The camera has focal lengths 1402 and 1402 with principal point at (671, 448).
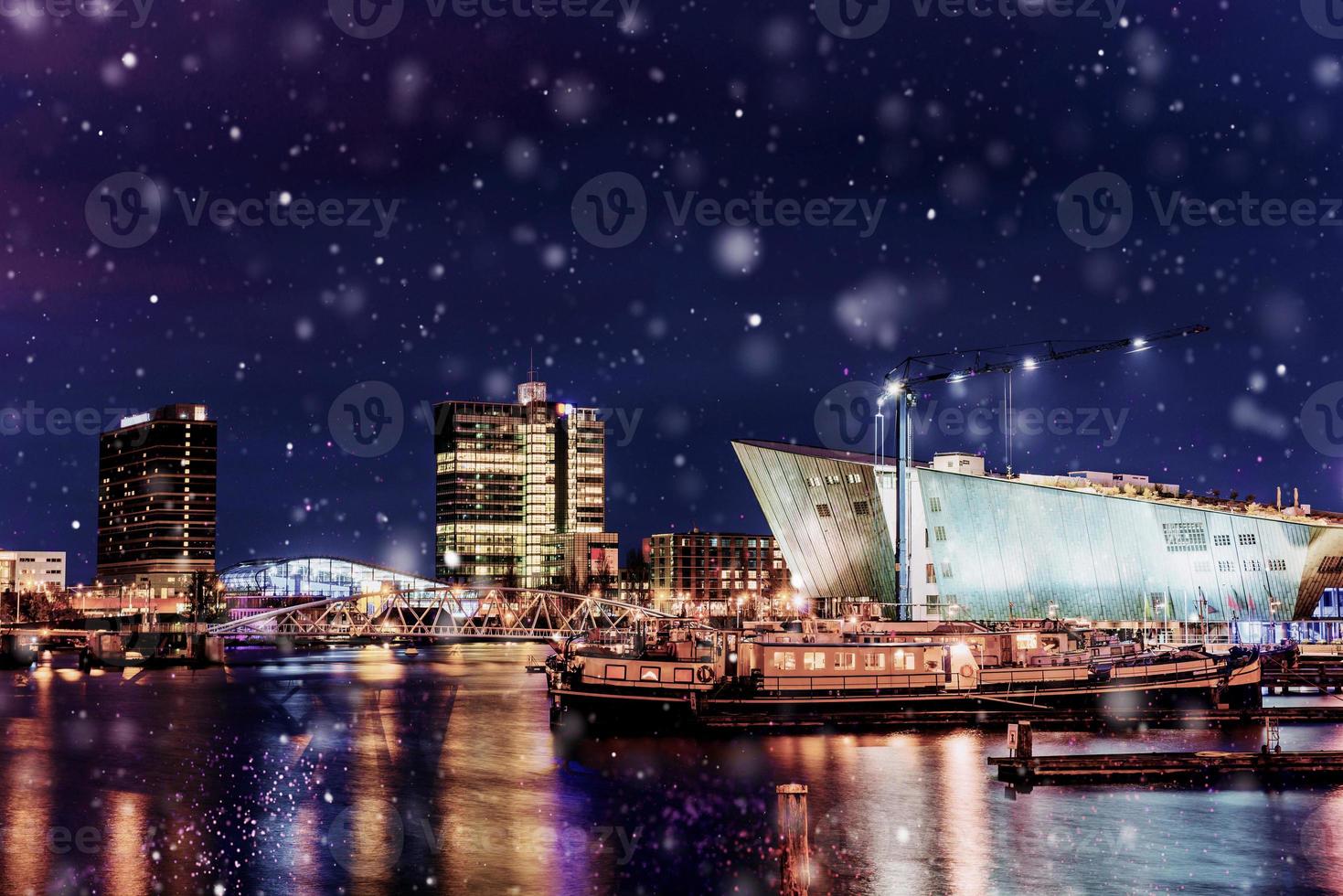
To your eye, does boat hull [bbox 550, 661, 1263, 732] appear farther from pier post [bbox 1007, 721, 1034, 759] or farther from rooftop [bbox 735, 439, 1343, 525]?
rooftop [bbox 735, 439, 1343, 525]

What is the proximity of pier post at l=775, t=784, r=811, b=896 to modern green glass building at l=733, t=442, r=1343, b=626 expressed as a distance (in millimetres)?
88948

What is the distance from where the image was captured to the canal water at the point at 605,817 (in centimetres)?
3431

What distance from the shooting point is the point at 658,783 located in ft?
162

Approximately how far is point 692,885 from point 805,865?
815cm

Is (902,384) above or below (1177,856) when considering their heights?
above

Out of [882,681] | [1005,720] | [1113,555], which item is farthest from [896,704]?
[1113,555]

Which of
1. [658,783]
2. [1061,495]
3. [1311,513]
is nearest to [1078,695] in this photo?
[658,783]

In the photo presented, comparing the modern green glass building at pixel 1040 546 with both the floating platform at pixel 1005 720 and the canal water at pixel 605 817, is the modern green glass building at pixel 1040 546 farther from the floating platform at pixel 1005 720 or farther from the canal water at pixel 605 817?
the canal water at pixel 605 817

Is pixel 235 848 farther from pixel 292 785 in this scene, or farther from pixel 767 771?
pixel 767 771

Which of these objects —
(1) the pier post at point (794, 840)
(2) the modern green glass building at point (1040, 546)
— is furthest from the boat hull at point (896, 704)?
(2) the modern green glass building at point (1040, 546)

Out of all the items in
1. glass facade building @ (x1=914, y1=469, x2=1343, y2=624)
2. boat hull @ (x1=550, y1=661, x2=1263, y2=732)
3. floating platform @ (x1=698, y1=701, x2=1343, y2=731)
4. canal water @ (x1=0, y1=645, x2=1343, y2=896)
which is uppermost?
glass facade building @ (x1=914, y1=469, x2=1343, y2=624)

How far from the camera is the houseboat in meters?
63.8

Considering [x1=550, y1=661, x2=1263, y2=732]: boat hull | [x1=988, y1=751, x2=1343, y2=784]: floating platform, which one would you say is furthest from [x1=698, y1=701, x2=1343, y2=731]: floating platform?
[x1=988, y1=751, x2=1343, y2=784]: floating platform

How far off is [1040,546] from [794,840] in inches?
3734
